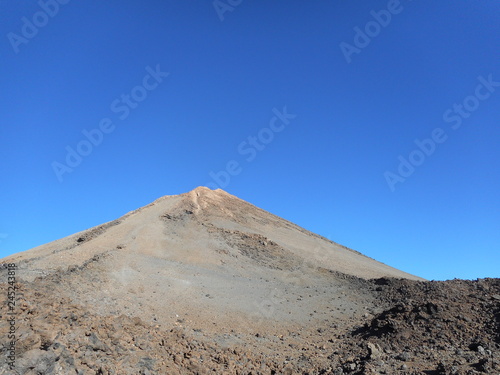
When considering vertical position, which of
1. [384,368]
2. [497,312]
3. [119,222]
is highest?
[119,222]

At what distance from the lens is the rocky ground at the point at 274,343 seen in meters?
7.99

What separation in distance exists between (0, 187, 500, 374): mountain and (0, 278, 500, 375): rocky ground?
0.04m

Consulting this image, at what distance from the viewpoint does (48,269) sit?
802 inches

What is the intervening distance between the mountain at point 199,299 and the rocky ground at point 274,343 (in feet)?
0.14

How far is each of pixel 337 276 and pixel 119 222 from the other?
760 inches

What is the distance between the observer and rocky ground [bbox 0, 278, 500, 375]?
26.2 ft

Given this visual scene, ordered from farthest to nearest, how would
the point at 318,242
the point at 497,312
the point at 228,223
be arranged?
the point at 318,242 < the point at 228,223 < the point at 497,312

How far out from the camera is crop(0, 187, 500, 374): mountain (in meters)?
8.79

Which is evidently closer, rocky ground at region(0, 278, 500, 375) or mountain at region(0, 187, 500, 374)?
rocky ground at region(0, 278, 500, 375)

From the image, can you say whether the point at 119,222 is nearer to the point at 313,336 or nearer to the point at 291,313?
the point at 291,313

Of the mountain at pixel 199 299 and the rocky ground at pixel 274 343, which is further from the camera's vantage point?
the mountain at pixel 199 299

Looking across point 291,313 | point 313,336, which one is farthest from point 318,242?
point 313,336

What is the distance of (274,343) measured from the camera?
1501cm

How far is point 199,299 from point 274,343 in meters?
6.23
